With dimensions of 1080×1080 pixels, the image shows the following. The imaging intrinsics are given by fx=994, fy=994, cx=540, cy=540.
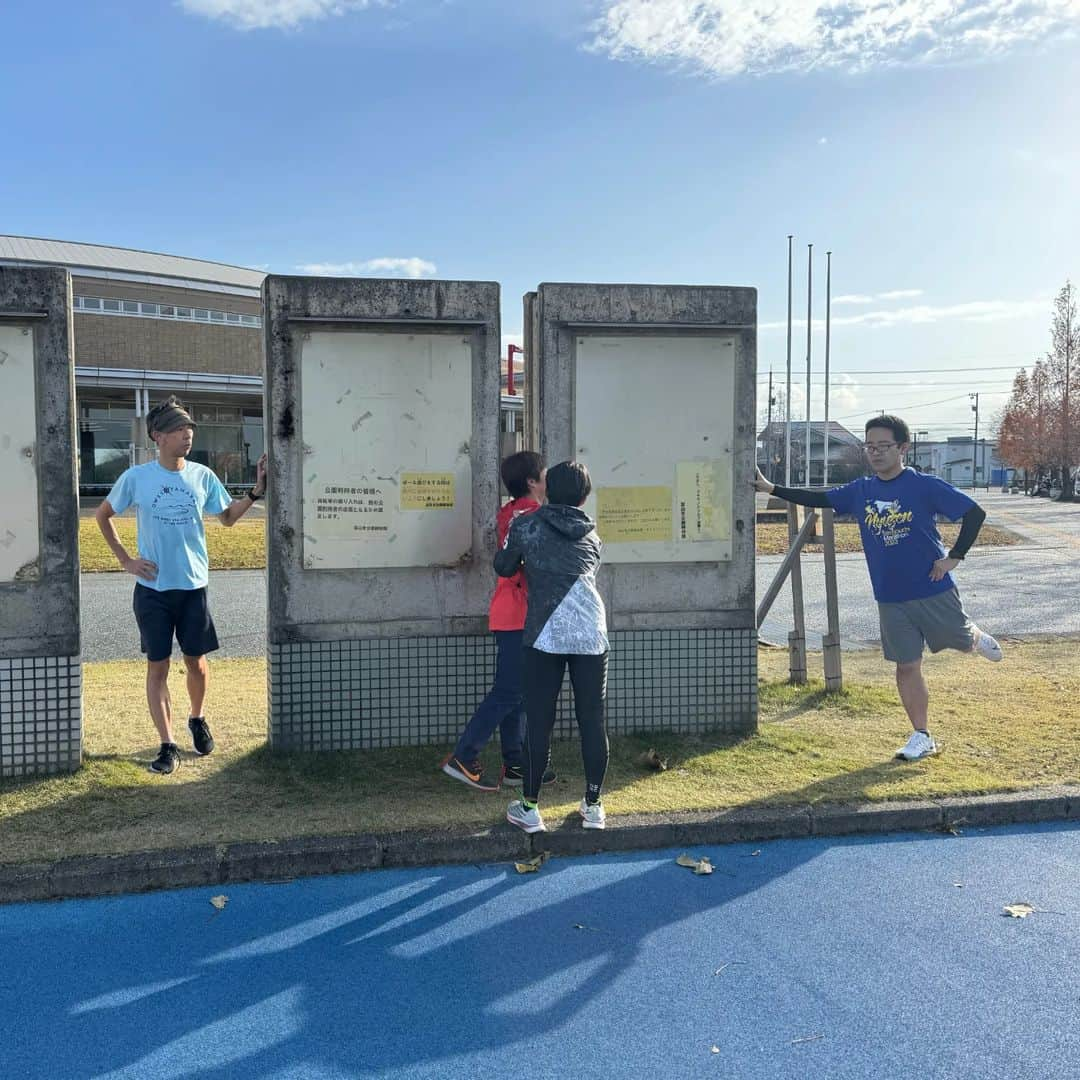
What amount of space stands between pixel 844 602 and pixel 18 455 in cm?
1027

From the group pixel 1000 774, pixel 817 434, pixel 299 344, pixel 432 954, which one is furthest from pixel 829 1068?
pixel 817 434

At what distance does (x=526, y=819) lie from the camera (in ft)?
14.8

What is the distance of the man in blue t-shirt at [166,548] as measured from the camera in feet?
17.1

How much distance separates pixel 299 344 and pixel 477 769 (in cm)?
251

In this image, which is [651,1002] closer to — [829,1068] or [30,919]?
[829,1068]

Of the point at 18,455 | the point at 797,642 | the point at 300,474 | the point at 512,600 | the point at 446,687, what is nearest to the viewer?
the point at 512,600

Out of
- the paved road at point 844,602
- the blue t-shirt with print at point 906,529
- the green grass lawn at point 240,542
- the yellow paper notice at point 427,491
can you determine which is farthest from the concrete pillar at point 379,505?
the green grass lawn at point 240,542

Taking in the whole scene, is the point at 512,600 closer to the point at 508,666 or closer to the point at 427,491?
the point at 508,666

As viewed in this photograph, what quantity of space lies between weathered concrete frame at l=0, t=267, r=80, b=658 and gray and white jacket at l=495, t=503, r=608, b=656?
8.11 ft

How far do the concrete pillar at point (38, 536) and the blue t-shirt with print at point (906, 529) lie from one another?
4.34m

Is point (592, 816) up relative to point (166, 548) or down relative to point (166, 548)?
down

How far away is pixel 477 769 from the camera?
5.15 meters

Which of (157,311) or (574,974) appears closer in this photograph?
(574,974)

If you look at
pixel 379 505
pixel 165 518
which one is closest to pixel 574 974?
pixel 379 505
